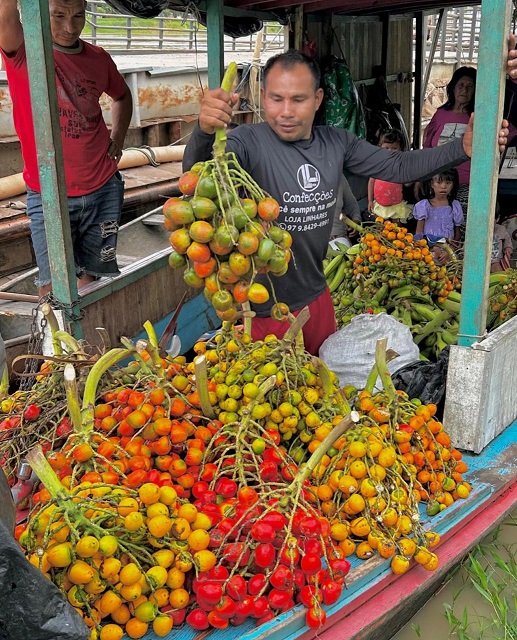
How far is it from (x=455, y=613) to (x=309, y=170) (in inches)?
74.4

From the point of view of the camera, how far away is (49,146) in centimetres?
321

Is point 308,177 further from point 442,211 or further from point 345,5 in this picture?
point 345,5

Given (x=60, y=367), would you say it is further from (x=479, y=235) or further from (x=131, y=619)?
(x=479, y=235)

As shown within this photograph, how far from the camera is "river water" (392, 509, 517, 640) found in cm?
262

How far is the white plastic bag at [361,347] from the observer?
3.12 metres

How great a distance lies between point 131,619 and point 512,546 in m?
2.01

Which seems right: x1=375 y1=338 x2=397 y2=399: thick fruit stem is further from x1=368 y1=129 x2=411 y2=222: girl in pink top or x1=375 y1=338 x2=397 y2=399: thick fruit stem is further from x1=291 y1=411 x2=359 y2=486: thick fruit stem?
x1=368 y1=129 x2=411 y2=222: girl in pink top

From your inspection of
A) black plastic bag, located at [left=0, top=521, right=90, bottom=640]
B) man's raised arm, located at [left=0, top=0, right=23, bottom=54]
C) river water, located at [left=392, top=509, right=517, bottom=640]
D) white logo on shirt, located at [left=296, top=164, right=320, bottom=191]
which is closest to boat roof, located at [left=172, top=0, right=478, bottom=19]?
man's raised arm, located at [left=0, top=0, right=23, bottom=54]

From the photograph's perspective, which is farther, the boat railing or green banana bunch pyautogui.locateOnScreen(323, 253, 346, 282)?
the boat railing

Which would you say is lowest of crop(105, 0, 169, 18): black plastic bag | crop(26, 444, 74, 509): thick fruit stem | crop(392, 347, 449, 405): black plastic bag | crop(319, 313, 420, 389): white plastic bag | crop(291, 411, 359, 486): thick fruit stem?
crop(392, 347, 449, 405): black plastic bag

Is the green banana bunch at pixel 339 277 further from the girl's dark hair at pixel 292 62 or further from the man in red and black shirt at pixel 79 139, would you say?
the girl's dark hair at pixel 292 62

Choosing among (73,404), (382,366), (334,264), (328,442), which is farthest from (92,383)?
(334,264)

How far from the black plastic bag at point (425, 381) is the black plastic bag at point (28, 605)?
203cm

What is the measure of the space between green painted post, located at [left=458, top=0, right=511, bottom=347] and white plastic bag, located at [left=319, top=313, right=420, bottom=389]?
48cm
